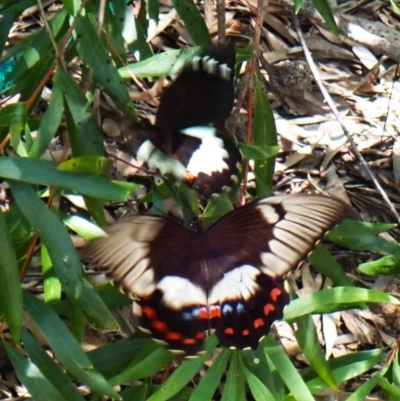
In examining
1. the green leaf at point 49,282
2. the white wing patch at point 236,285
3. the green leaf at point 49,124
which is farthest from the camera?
the green leaf at point 49,282

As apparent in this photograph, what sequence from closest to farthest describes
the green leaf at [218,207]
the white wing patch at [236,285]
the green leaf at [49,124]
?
the green leaf at [49,124]
the white wing patch at [236,285]
the green leaf at [218,207]

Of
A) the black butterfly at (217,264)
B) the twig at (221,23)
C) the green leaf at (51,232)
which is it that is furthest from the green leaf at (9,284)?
the twig at (221,23)

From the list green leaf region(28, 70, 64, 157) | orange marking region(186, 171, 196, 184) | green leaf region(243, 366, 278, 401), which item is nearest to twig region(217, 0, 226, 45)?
orange marking region(186, 171, 196, 184)

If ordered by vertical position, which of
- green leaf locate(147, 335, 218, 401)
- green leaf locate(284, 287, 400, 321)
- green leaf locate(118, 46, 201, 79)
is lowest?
green leaf locate(147, 335, 218, 401)

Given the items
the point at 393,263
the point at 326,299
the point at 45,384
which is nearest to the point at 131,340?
the point at 45,384

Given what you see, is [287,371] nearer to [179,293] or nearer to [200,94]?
[179,293]

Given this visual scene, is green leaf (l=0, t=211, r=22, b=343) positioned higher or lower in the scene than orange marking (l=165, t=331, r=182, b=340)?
higher

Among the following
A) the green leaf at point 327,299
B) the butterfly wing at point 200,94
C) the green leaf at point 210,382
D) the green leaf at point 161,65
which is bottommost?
the green leaf at point 210,382

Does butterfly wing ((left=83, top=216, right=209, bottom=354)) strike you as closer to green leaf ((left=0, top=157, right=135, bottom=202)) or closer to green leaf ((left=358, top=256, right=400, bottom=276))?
green leaf ((left=0, top=157, right=135, bottom=202))

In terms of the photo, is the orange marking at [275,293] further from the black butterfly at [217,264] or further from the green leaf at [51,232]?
the green leaf at [51,232]
